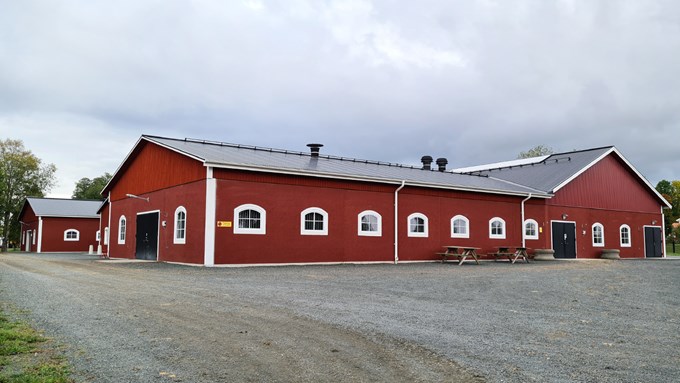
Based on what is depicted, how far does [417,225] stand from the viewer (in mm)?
22781

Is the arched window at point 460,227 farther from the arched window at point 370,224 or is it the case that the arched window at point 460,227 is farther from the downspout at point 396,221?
the arched window at point 370,224

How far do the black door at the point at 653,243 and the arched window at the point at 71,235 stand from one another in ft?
136

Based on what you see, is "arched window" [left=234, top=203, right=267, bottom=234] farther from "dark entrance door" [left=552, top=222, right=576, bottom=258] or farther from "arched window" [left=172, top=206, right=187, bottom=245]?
"dark entrance door" [left=552, top=222, right=576, bottom=258]

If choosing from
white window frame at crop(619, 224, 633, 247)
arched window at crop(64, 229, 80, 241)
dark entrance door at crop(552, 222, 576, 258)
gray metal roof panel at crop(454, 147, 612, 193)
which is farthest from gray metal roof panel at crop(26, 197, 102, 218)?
white window frame at crop(619, 224, 633, 247)

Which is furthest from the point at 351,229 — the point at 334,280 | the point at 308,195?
the point at 334,280

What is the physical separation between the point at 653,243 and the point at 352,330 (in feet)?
108

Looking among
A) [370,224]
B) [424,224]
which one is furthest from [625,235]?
[370,224]

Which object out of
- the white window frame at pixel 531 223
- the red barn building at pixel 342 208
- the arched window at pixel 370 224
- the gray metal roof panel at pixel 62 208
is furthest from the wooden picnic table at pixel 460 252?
the gray metal roof panel at pixel 62 208

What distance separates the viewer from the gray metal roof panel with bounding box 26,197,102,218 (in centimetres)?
4243

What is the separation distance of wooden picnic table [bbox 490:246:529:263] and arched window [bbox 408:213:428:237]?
3.65 metres

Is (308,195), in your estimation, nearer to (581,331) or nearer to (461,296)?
(461,296)

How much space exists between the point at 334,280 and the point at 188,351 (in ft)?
26.7

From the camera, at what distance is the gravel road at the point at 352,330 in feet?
15.6

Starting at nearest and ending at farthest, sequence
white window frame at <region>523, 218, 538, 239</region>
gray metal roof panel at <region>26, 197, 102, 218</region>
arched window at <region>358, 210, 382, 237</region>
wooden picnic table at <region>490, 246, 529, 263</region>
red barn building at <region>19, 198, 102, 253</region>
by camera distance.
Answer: arched window at <region>358, 210, 382, 237</region>, wooden picnic table at <region>490, 246, 529, 263</region>, white window frame at <region>523, 218, 538, 239</region>, red barn building at <region>19, 198, 102, 253</region>, gray metal roof panel at <region>26, 197, 102, 218</region>
